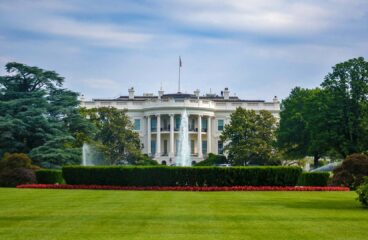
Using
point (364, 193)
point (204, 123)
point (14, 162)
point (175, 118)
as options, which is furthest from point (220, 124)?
point (364, 193)

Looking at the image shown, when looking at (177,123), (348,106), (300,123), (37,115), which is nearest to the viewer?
(37,115)

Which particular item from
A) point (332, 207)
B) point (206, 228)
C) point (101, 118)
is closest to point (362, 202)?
point (332, 207)

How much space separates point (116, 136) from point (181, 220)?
198 feet

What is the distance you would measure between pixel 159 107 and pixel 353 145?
46.8 metres

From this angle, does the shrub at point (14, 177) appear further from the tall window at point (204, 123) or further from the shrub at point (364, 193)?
the tall window at point (204, 123)

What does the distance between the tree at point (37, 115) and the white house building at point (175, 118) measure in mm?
43266

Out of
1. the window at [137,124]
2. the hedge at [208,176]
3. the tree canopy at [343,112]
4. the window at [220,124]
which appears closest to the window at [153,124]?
the window at [137,124]

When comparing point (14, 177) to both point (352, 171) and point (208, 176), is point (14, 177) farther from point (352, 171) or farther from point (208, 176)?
point (352, 171)

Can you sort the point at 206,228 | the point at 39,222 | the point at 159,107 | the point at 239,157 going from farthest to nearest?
1. the point at 159,107
2. the point at 239,157
3. the point at 39,222
4. the point at 206,228

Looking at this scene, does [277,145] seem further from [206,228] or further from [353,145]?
[206,228]

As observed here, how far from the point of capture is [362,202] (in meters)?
22.0

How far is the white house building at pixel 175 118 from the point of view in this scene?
321 feet

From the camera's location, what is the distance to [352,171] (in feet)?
125

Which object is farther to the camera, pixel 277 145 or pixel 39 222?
pixel 277 145
